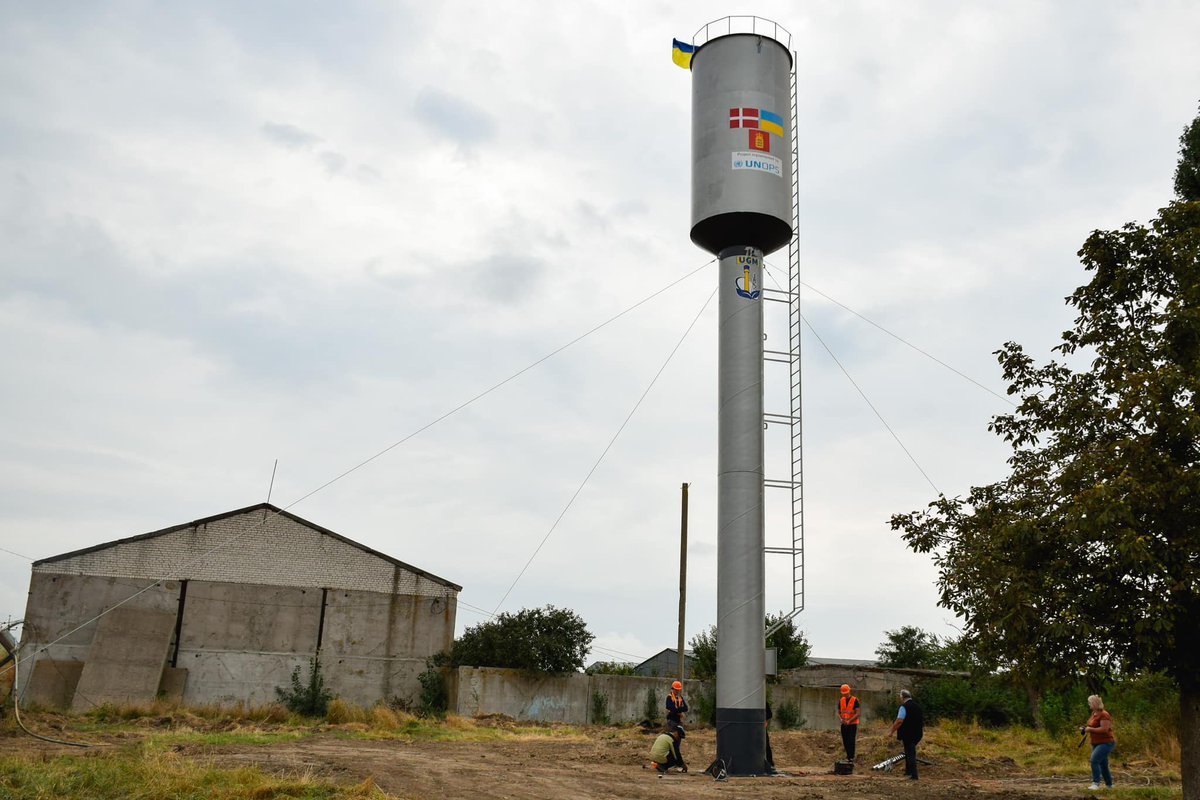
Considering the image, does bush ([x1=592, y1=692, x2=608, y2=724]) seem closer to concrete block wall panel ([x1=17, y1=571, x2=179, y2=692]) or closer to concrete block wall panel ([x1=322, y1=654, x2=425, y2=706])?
concrete block wall panel ([x1=322, y1=654, x2=425, y2=706])

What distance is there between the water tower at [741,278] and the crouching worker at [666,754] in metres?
0.90

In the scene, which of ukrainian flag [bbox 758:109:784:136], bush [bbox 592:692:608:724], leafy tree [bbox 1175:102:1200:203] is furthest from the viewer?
bush [bbox 592:692:608:724]

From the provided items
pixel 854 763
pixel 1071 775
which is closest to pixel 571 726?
pixel 854 763

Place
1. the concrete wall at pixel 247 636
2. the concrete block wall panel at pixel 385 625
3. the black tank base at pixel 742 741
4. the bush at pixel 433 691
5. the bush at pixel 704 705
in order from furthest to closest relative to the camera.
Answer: the concrete block wall panel at pixel 385 625 → the bush at pixel 433 691 → the bush at pixel 704 705 → the concrete wall at pixel 247 636 → the black tank base at pixel 742 741

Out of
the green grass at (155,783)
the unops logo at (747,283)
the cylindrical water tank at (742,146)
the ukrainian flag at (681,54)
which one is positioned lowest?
the green grass at (155,783)

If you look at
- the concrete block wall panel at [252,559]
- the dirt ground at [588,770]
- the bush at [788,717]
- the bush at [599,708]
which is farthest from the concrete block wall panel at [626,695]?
the dirt ground at [588,770]

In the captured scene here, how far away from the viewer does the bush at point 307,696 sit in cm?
3325

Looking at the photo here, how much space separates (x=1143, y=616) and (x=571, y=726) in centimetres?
2544

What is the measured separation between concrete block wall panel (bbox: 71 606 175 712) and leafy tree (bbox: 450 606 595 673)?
400 inches

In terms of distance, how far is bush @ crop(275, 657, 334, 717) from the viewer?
3325 cm

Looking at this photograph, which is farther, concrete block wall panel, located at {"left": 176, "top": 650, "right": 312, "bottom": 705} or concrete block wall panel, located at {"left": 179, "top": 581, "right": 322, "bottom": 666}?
concrete block wall panel, located at {"left": 179, "top": 581, "right": 322, "bottom": 666}

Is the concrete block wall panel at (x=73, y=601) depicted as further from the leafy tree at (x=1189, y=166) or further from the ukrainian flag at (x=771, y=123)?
the leafy tree at (x=1189, y=166)

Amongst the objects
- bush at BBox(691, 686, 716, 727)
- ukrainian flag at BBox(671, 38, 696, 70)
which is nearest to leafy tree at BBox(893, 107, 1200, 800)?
ukrainian flag at BBox(671, 38, 696, 70)

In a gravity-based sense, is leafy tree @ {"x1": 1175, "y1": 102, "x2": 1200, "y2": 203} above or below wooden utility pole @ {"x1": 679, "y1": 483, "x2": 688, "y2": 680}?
above
